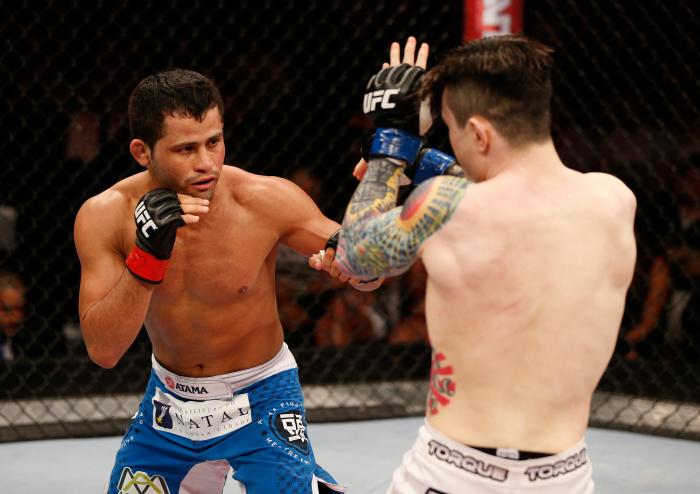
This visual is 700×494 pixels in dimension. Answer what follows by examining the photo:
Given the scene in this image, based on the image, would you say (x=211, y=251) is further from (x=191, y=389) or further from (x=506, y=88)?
(x=506, y=88)

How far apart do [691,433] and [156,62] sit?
262 cm

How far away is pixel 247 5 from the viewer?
4477mm

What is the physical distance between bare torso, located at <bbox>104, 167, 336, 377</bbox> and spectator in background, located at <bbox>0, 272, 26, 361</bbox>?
1983 millimetres

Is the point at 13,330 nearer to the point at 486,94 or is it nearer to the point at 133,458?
the point at 133,458

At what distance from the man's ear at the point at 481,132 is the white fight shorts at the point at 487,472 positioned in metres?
0.42

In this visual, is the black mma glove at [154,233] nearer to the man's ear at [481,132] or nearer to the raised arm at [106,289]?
the raised arm at [106,289]

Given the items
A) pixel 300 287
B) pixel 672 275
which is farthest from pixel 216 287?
pixel 672 275

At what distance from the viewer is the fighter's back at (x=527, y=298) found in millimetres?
1361

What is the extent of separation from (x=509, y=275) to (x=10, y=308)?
9.95 ft

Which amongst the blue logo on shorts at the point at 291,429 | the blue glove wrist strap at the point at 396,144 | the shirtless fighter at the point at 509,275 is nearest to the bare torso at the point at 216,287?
the blue logo on shorts at the point at 291,429

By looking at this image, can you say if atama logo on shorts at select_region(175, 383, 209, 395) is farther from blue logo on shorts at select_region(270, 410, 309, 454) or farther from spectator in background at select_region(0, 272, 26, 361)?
spectator in background at select_region(0, 272, 26, 361)

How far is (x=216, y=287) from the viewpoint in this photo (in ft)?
7.03

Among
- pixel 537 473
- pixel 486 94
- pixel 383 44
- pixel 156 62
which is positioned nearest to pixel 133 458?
pixel 537 473

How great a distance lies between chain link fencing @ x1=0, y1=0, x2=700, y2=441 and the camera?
388 centimetres
